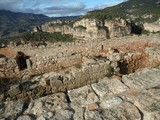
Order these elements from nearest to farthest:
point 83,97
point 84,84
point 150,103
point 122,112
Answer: point 122,112, point 150,103, point 83,97, point 84,84

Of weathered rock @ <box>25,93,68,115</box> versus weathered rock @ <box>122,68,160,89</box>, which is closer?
weathered rock @ <box>25,93,68,115</box>

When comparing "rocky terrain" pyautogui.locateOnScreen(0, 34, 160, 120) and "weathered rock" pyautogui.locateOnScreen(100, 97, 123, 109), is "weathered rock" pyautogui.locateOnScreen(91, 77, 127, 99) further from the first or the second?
"weathered rock" pyautogui.locateOnScreen(100, 97, 123, 109)

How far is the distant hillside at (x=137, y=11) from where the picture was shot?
14600 centimetres

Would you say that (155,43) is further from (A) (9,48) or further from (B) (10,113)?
(B) (10,113)

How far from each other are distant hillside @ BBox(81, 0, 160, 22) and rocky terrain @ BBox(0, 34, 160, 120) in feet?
421

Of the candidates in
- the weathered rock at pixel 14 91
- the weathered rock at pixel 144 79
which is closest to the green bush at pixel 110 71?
the weathered rock at pixel 144 79

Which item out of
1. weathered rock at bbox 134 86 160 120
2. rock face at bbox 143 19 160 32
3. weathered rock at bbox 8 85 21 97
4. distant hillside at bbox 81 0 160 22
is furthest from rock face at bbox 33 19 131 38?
weathered rock at bbox 134 86 160 120

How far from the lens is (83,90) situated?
30.5 ft

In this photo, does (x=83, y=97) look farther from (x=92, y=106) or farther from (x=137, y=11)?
(x=137, y=11)

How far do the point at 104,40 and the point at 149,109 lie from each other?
10920 millimetres

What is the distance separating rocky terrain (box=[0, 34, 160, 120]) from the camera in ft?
25.1

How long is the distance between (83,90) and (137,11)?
169 meters

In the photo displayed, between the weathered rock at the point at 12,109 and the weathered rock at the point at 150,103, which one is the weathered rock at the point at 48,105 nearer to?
the weathered rock at the point at 12,109

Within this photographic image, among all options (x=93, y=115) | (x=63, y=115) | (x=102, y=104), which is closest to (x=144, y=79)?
(x=102, y=104)
